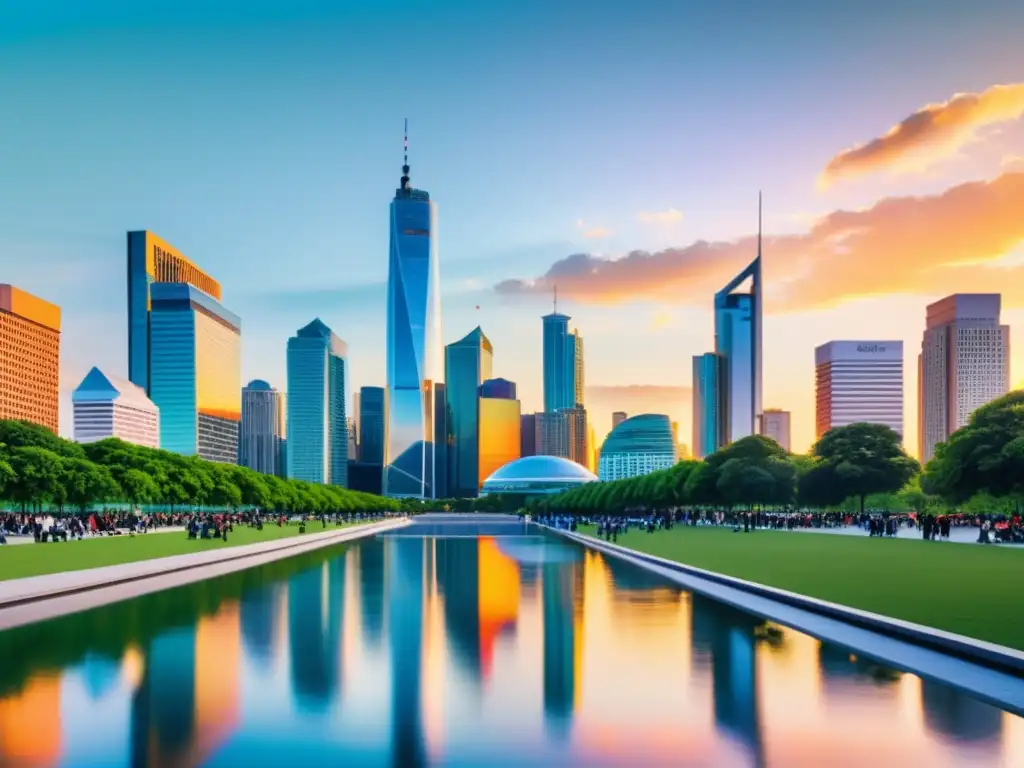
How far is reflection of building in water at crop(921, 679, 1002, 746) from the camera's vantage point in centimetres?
1034

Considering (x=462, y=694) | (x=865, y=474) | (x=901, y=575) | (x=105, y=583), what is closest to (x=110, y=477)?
(x=105, y=583)

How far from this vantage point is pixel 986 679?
42.2 ft

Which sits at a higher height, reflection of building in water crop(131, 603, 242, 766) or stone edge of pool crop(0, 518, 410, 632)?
reflection of building in water crop(131, 603, 242, 766)

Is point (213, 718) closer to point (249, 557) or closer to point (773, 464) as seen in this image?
point (249, 557)

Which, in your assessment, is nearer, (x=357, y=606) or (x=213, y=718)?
(x=213, y=718)

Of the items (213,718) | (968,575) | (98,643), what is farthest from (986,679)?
(968,575)

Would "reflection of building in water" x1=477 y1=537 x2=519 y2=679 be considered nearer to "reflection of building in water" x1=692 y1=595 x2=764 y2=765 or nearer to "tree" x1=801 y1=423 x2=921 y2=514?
"reflection of building in water" x1=692 y1=595 x2=764 y2=765

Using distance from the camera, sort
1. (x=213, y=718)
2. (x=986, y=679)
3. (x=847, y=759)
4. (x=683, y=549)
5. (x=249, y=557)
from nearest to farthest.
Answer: (x=847, y=759), (x=213, y=718), (x=986, y=679), (x=249, y=557), (x=683, y=549)

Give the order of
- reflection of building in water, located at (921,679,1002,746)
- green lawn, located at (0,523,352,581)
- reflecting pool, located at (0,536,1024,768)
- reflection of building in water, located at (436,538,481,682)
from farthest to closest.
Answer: green lawn, located at (0,523,352,581)
reflection of building in water, located at (436,538,481,682)
reflection of building in water, located at (921,679,1002,746)
reflecting pool, located at (0,536,1024,768)

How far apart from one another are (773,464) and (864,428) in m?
8.34

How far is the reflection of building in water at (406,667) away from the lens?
9.89 meters

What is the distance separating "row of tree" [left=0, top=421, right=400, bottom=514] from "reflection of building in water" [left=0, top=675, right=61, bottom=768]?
48.5 m

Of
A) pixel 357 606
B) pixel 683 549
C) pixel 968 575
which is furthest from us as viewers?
pixel 683 549

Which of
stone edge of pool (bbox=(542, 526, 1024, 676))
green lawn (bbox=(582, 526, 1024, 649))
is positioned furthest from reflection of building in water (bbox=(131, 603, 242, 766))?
green lawn (bbox=(582, 526, 1024, 649))
